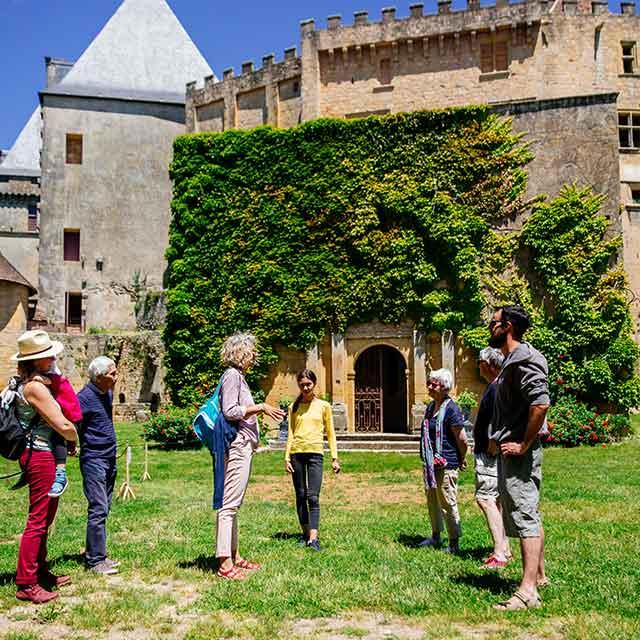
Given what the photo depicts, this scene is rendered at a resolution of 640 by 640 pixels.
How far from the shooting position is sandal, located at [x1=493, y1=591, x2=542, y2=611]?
530 cm

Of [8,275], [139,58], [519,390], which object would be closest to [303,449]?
[519,390]

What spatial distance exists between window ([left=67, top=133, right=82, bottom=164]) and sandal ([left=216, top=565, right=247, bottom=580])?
105 ft

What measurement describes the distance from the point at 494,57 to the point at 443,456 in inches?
1033

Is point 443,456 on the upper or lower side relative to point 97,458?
lower

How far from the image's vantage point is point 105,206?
3494cm

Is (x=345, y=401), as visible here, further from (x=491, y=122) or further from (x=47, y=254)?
(x=47, y=254)

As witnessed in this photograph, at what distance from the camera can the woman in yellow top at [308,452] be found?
303 inches

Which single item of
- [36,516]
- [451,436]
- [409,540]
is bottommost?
[409,540]

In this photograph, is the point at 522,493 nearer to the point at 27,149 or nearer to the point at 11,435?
the point at 11,435

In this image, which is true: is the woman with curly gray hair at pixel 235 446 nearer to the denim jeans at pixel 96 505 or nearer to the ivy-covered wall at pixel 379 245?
the denim jeans at pixel 96 505

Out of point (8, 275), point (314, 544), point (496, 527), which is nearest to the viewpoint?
point (496, 527)

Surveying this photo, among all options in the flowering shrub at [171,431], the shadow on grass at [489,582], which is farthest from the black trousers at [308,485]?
the flowering shrub at [171,431]

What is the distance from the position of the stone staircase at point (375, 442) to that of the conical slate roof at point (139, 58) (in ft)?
75.5

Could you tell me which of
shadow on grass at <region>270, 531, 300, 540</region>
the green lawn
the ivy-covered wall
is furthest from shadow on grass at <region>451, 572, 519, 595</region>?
the ivy-covered wall
